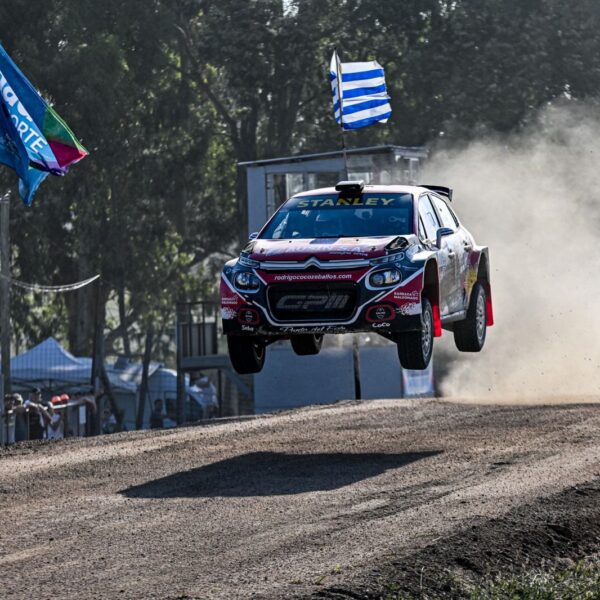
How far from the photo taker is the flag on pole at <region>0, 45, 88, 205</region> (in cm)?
1423

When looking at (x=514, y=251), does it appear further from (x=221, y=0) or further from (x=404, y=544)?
(x=404, y=544)

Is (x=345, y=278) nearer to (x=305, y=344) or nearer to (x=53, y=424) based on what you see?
(x=305, y=344)

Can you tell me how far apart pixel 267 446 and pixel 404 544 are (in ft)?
17.9

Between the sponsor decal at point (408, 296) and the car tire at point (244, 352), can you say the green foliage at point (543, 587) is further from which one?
the car tire at point (244, 352)

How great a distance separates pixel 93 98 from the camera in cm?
4575

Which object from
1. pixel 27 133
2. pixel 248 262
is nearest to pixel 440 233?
pixel 248 262

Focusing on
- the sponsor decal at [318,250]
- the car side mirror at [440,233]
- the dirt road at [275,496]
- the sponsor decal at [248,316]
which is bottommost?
the dirt road at [275,496]

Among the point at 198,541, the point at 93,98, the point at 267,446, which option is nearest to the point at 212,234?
the point at 93,98

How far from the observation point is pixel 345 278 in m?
12.3

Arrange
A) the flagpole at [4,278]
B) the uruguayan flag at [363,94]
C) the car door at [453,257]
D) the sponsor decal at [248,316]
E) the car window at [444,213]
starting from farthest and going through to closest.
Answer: the flagpole at [4,278]
the uruguayan flag at [363,94]
the car window at [444,213]
the car door at [453,257]
the sponsor decal at [248,316]

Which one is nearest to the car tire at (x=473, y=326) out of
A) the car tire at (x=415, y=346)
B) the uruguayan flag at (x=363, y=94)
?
the car tire at (x=415, y=346)

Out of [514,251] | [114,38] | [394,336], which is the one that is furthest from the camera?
[114,38]

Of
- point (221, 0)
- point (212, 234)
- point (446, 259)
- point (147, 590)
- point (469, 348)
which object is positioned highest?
point (221, 0)

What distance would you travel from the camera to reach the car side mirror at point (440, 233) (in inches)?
522
